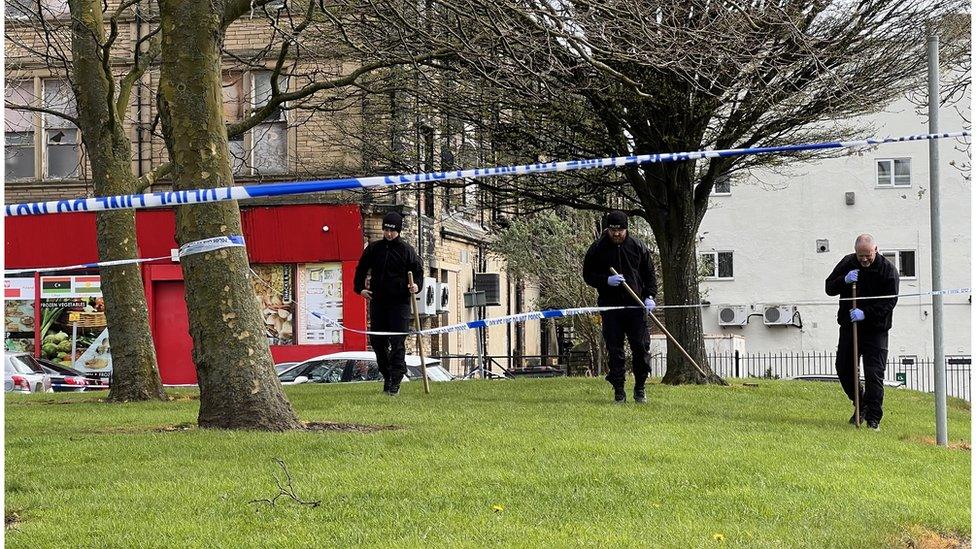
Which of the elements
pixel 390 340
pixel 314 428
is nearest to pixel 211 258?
pixel 314 428

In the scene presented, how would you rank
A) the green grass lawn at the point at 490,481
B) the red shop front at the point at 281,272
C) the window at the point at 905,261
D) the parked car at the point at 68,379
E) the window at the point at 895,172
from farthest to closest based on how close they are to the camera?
the window at the point at 895,172
the window at the point at 905,261
the red shop front at the point at 281,272
the parked car at the point at 68,379
the green grass lawn at the point at 490,481

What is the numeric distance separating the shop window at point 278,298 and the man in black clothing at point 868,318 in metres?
17.5

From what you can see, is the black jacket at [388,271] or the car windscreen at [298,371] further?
the car windscreen at [298,371]

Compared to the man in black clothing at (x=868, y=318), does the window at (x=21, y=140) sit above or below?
above

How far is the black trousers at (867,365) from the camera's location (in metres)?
12.0

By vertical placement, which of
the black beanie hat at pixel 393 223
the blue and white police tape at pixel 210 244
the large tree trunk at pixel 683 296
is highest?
the black beanie hat at pixel 393 223

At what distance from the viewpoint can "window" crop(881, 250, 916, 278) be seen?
41.6 meters

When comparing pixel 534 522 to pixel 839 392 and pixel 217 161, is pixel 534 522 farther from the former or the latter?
pixel 839 392

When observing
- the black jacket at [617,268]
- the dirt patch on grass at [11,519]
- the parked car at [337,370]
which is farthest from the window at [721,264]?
the dirt patch on grass at [11,519]

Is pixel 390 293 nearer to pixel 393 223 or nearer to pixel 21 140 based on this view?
pixel 393 223

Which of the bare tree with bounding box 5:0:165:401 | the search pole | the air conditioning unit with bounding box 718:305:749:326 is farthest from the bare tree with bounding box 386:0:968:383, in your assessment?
the air conditioning unit with bounding box 718:305:749:326

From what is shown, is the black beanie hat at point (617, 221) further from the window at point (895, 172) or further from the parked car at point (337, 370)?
the window at point (895, 172)

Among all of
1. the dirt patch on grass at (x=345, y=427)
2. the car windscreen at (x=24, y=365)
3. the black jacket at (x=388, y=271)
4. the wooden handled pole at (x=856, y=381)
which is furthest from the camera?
the car windscreen at (x=24, y=365)

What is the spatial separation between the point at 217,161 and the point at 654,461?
4197mm
